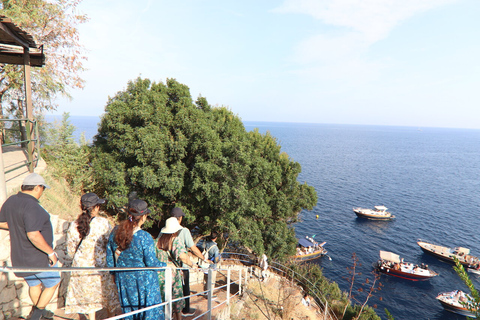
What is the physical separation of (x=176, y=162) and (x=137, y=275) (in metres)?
11.2

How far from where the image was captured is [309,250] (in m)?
33.9

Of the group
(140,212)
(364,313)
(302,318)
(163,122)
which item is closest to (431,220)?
(364,313)

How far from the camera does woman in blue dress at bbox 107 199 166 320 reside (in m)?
3.65

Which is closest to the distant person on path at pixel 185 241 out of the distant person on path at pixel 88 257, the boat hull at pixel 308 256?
the distant person on path at pixel 88 257

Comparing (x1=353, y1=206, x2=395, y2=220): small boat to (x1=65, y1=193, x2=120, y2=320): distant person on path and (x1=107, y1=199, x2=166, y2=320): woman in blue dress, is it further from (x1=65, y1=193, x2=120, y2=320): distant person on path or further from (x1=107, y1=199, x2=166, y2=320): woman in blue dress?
(x1=65, y1=193, x2=120, y2=320): distant person on path

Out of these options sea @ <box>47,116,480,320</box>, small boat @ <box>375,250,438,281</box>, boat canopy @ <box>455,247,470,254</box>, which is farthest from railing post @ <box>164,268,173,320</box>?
boat canopy @ <box>455,247,470,254</box>

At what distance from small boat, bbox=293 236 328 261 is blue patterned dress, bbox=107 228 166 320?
31.9m

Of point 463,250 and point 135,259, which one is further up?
point 135,259

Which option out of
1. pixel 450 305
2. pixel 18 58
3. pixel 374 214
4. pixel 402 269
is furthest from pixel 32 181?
pixel 374 214

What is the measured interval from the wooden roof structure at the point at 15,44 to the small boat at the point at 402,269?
3694 centimetres

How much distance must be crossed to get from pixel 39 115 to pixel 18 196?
15.8 m

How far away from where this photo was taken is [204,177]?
14.3 meters

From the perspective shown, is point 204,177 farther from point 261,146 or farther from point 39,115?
point 39,115

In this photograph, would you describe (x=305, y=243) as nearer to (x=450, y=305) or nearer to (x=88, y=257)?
(x=450, y=305)
